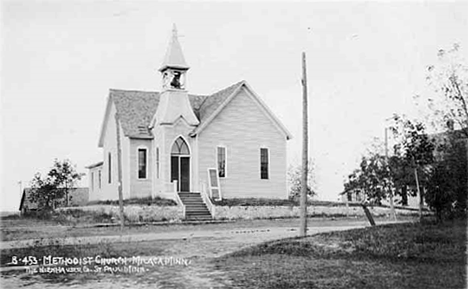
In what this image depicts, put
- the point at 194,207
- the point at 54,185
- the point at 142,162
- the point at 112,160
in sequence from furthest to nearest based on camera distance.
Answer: the point at 54,185 → the point at 112,160 → the point at 142,162 → the point at 194,207

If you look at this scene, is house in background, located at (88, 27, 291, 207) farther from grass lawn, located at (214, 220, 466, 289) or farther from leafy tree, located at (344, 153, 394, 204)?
grass lawn, located at (214, 220, 466, 289)

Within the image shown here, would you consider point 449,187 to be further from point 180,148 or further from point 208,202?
point 180,148

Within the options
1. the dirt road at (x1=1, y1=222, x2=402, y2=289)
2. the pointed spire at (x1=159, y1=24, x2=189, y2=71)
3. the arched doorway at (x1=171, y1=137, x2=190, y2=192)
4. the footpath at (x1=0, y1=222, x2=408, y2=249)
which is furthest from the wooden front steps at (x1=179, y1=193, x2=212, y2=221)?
the dirt road at (x1=1, y1=222, x2=402, y2=289)

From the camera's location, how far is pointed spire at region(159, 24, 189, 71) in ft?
112

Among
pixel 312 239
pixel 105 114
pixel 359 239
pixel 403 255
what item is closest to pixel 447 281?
pixel 403 255

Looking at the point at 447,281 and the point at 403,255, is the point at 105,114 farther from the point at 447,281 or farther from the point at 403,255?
the point at 447,281

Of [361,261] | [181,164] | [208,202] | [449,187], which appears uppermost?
[181,164]

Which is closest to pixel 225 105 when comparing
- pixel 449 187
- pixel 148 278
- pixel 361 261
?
pixel 449 187

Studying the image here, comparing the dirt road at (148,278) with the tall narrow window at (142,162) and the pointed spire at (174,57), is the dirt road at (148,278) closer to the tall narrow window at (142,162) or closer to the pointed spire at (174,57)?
the tall narrow window at (142,162)

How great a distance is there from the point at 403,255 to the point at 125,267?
18.0 ft

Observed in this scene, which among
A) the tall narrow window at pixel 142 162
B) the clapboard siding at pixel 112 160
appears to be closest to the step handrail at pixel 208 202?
the tall narrow window at pixel 142 162

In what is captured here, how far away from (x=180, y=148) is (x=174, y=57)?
4853 mm

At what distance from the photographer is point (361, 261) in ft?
41.3

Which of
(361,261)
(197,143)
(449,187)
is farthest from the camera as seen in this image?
(197,143)
